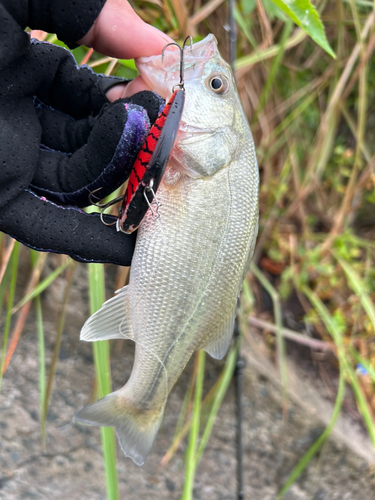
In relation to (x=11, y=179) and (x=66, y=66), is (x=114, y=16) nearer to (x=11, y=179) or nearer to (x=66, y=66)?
(x=66, y=66)

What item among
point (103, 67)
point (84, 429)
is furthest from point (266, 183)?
point (84, 429)

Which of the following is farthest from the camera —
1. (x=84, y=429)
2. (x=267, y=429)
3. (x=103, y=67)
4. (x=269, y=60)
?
(x=269, y=60)

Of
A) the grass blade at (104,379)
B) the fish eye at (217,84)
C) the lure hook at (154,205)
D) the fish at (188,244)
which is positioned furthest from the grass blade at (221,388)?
the fish eye at (217,84)

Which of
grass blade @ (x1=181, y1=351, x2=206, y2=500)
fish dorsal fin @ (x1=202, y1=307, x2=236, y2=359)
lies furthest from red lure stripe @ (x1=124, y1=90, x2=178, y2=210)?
grass blade @ (x1=181, y1=351, x2=206, y2=500)

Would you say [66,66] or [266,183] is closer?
[66,66]

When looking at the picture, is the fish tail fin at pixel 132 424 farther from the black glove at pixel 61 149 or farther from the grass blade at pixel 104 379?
the black glove at pixel 61 149

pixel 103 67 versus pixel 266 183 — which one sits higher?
pixel 103 67

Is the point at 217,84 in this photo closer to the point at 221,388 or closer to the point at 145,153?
the point at 145,153

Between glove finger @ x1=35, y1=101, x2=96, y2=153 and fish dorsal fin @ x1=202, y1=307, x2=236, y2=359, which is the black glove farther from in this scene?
fish dorsal fin @ x1=202, y1=307, x2=236, y2=359
